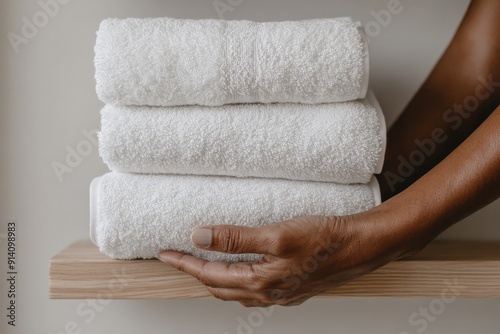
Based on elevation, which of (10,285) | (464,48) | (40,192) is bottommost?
(10,285)

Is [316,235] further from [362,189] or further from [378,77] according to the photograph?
[378,77]

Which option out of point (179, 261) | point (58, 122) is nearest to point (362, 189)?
point (179, 261)

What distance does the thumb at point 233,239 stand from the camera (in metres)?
0.61

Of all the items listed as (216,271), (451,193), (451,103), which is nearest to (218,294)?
(216,271)

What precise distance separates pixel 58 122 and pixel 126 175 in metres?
0.21

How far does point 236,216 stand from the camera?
656 millimetres

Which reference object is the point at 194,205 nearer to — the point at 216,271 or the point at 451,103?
the point at 216,271

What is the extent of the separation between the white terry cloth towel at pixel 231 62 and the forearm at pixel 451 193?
12cm
